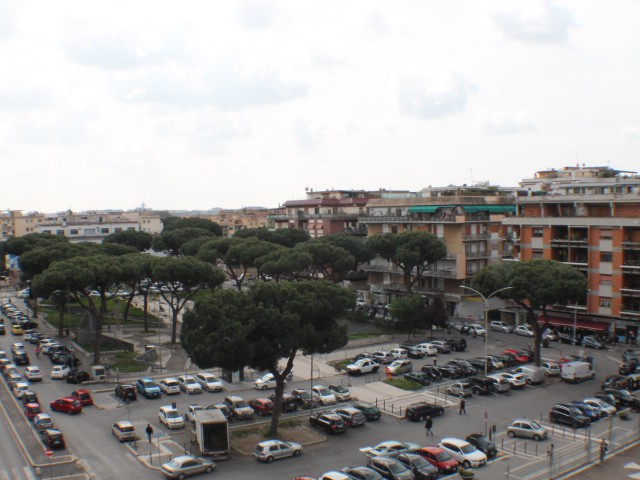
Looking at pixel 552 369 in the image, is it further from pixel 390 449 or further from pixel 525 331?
pixel 390 449

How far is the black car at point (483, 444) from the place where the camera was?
3222 centimetres

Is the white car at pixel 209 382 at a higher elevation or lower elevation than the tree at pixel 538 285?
lower

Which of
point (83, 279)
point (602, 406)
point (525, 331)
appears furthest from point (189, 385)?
point (525, 331)

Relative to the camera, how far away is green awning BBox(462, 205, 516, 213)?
7875 centimetres

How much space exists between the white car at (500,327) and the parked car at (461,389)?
84.9ft

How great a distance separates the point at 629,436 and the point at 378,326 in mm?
38048

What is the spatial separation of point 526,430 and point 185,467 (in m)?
19.5

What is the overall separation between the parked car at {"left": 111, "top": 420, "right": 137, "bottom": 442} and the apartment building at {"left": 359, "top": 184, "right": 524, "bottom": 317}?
49697mm

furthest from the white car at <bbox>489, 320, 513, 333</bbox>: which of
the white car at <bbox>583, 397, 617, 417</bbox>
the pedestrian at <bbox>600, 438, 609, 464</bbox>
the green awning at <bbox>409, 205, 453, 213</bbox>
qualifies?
the pedestrian at <bbox>600, 438, 609, 464</bbox>

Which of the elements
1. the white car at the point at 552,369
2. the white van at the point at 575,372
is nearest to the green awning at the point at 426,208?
the white car at the point at 552,369

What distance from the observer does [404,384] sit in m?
46.3

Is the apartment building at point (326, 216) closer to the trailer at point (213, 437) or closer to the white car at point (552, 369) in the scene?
the white car at point (552, 369)

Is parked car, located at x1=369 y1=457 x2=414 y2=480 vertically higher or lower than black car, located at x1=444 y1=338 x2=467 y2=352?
higher

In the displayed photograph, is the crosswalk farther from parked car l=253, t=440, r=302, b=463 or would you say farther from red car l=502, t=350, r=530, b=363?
red car l=502, t=350, r=530, b=363
